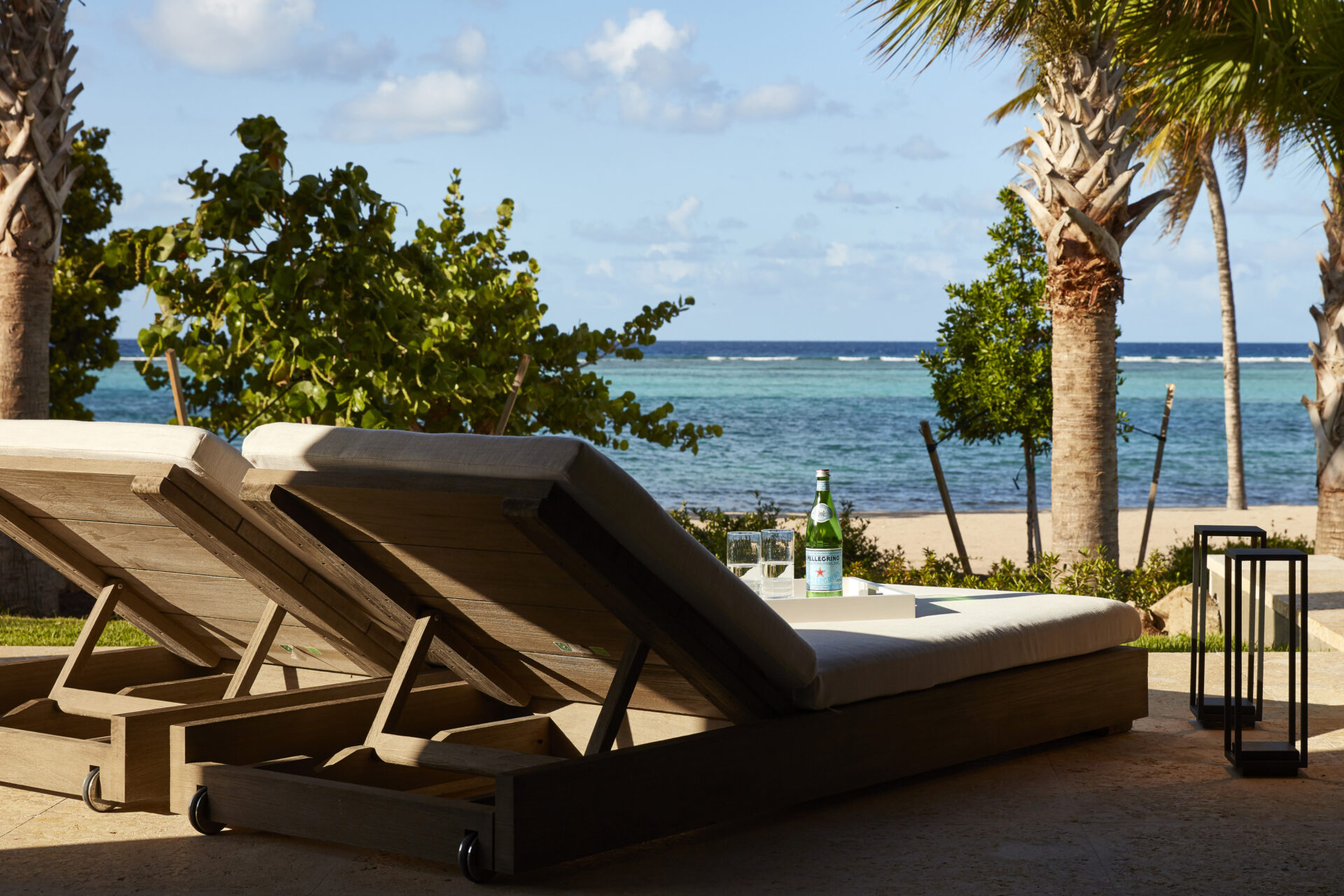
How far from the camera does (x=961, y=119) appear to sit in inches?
511

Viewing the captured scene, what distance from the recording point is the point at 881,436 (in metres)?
33.6

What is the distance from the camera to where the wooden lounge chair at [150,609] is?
118 inches

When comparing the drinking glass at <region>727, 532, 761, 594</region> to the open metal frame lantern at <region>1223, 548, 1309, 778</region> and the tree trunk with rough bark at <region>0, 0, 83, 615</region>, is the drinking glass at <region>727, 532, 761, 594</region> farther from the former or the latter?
the tree trunk with rough bark at <region>0, 0, 83, 615</region>

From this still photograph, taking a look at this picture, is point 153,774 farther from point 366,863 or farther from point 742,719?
point 742,719

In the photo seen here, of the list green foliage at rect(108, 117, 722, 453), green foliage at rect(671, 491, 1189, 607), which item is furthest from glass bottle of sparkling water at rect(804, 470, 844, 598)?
green foliage at rect(671, 491, 1189, 607)

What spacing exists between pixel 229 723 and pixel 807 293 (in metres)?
43.9

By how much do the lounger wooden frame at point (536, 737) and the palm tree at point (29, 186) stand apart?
4796 millimetres

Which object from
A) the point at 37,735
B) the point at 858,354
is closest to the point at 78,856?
the point at 37,735

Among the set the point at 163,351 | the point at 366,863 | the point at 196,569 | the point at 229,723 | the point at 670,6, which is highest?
the point at 670,6

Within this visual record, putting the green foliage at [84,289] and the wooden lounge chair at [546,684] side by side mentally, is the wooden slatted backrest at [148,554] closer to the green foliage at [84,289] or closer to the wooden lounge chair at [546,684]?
the wooden lounge chair at [546,684]

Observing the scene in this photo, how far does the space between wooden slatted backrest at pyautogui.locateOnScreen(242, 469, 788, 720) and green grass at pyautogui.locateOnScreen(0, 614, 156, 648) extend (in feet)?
10.2

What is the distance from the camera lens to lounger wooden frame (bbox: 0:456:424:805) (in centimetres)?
302

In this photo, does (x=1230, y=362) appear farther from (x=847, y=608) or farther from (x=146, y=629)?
(x=146, y=629)

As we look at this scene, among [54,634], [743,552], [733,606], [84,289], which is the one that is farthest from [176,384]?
[84,289]
